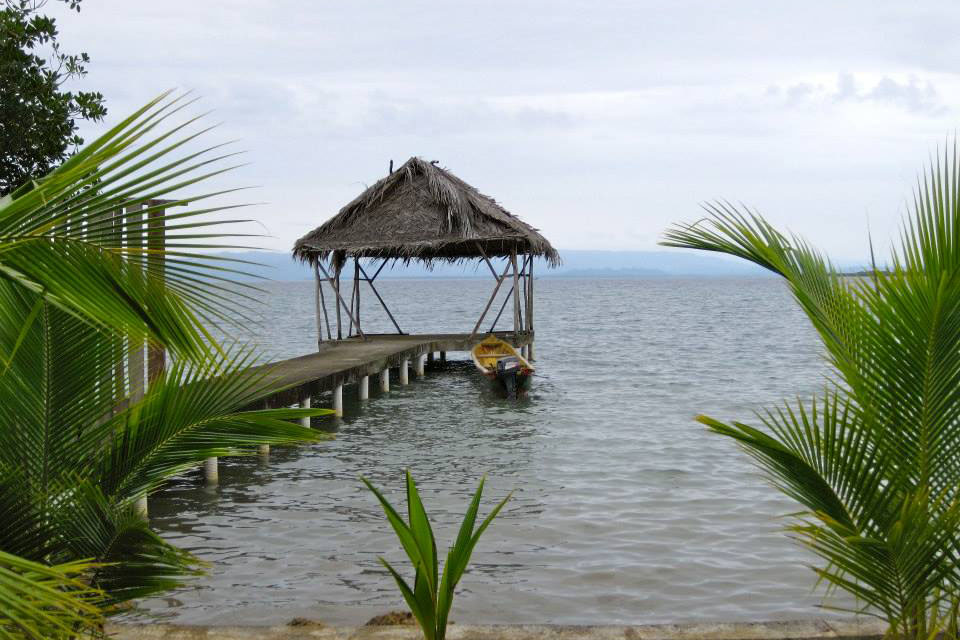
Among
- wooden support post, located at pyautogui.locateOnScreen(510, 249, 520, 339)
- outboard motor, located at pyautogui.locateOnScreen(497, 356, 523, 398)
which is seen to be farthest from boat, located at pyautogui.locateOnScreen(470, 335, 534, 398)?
wooden support post, located at pyautogui.locateOnScreen(510, 249, 520, 339)

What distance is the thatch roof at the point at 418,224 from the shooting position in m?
18.8

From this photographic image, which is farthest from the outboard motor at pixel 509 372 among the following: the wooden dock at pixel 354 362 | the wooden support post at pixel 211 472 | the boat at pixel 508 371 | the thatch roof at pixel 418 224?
the wooden support post at pixel 211 472

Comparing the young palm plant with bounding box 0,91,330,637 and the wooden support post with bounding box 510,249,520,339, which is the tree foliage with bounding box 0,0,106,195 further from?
the wooden support post with bounding box 510,249,520,339

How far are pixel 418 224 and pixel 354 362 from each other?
489cm

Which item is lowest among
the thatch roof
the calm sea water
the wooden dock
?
the calm sea water

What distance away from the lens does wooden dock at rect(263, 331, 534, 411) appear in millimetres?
11875

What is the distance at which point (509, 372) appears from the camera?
16.4 meters

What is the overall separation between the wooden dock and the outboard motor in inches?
78.6

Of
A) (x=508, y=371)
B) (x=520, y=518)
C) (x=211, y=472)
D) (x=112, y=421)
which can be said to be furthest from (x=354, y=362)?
(x=112, y=421)

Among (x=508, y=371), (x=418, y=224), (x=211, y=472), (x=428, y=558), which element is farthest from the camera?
(x=418, y=224)

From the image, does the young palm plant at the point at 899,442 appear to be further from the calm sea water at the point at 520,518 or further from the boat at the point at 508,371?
the boat at the point at 508,371

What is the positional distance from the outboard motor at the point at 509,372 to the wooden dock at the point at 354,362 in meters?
2.00

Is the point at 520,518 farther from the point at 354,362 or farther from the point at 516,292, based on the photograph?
the point at 516,292

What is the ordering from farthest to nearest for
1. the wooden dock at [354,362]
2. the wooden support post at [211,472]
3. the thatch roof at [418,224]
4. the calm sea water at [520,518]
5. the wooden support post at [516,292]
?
the wooden support post at [516,292]
the thatch roof at [418,224]
the wooden dock at [354,362]
the wooden support post at [211,472]
the calm sea water at [520,518]
